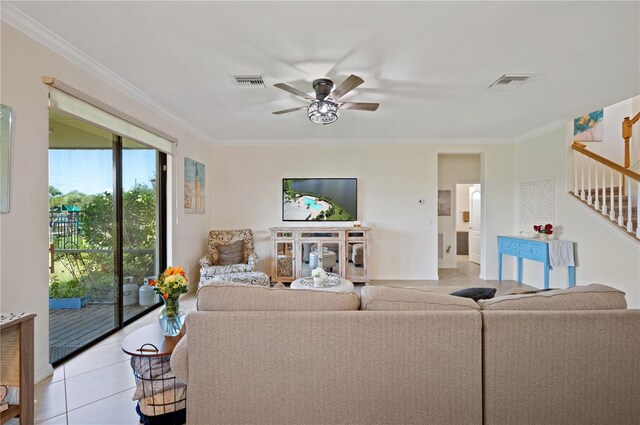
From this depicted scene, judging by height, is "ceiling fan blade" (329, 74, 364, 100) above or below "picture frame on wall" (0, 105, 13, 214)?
above

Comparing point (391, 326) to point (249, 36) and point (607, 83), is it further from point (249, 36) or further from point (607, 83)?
point (607, 83)

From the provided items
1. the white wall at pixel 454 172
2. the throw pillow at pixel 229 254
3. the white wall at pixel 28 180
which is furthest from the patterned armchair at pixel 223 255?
the white wall at pixel 454 172

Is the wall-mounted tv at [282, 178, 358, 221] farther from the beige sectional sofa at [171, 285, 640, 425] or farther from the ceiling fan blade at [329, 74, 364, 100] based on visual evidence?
the beige sectional sofa at [171, 285, 640, 425]

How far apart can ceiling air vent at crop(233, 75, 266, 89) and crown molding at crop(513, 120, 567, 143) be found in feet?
13.8

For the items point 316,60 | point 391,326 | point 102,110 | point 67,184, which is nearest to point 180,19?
point 316,60

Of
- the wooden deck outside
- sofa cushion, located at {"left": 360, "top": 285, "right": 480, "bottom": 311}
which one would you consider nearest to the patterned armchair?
the wooden deck outside

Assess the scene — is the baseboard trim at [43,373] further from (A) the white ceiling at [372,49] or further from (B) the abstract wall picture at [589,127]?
(B) the abstract wall picture at [589,127]

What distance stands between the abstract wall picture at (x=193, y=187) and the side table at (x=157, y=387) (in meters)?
2.90

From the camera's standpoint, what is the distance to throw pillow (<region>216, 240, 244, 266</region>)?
14.4 feet

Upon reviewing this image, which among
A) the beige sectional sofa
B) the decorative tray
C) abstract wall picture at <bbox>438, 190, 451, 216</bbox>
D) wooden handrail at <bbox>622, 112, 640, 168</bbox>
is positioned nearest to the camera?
the beige sectional sofa

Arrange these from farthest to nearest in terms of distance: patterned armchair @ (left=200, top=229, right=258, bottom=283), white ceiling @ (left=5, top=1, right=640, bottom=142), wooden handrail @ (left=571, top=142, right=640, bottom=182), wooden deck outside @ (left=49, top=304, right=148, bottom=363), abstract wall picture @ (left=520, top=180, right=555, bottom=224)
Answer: abstract wall picture @ (left=520, top=180, right=555, bottom=224) < patterned armchair @ (left=200, top=229, right=258, bottom=283) < wooden handrail @ (left=571, top=142, right=640, bottom=182) < wooden deck outside @ (left=49, top=304, right=148, bottom=363) < white ceiling @ (left=5, top=1, right=640, bottom=142)

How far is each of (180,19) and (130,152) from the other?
2008 mm

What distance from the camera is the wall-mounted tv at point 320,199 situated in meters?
5.10

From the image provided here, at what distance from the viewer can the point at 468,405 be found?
1.38 metres
